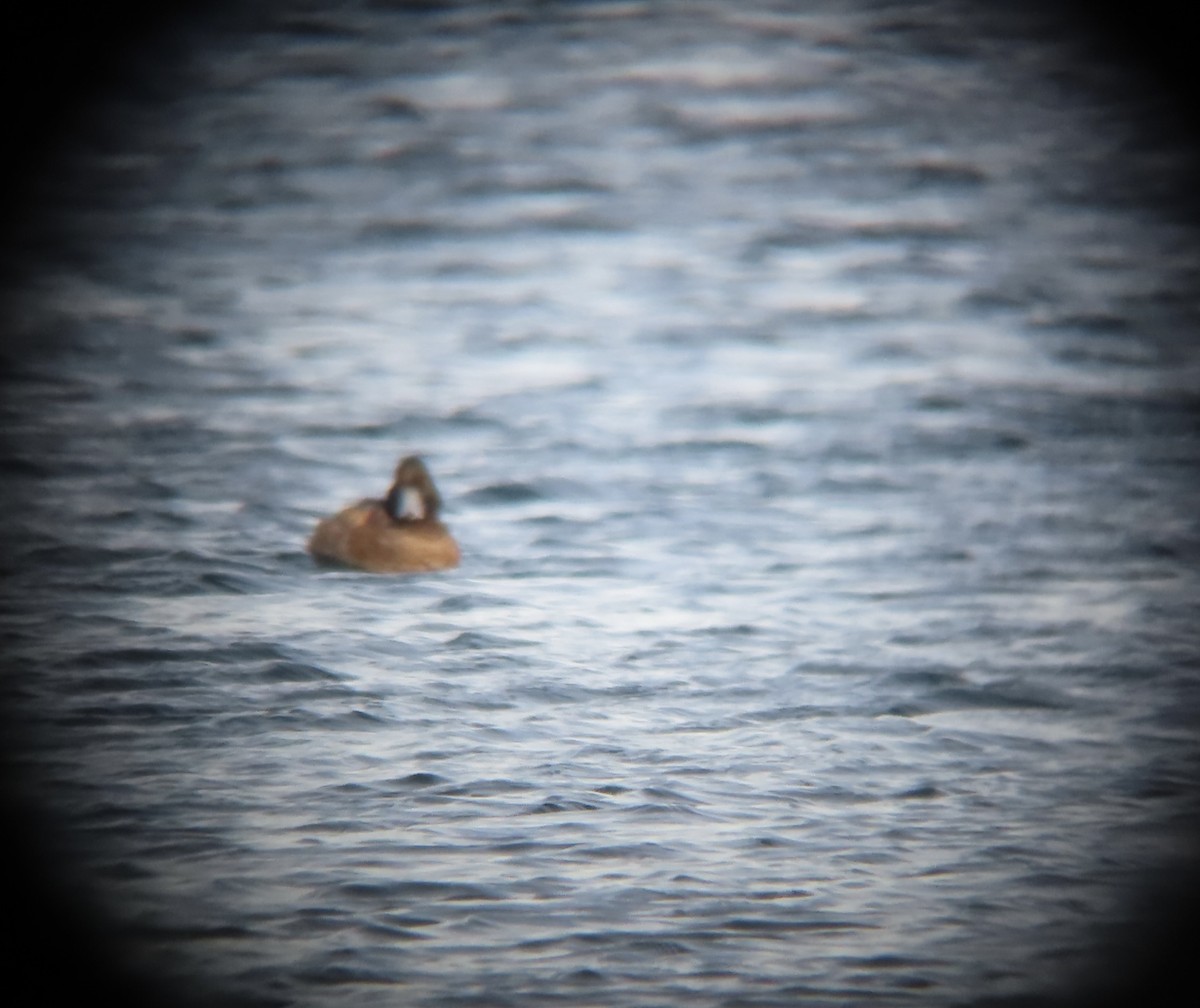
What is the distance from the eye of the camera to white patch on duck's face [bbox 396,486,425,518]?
24.0 ft

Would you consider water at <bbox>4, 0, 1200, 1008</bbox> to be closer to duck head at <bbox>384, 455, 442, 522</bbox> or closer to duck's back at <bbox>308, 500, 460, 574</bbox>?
duck's back at <bbox>308, 500, 460, 574</bbox>

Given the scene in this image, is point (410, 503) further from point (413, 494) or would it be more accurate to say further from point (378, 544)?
point (378, 544)

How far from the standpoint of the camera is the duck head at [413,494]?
7.31 meters

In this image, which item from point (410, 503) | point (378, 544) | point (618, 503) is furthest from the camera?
point (618, 503)

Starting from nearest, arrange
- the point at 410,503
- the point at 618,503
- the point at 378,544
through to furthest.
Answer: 1. the point at 378,544
2. the point at 410,503
3. the point at 618,503

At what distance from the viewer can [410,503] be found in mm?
7355

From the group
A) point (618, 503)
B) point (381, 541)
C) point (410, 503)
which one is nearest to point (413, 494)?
point (410, 503)

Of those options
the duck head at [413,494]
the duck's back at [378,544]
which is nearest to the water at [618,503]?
the duck's back at [378,544]

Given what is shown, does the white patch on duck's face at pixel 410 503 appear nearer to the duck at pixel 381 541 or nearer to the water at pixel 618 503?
the duck at pixel 381 541

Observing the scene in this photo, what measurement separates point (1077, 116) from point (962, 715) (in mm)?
6410

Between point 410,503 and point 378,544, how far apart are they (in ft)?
1.61

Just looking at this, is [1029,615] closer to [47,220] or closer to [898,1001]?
[898,1001]

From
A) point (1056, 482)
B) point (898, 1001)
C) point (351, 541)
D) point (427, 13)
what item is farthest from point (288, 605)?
point (427, 13)

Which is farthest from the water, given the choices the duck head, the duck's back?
the duck head
